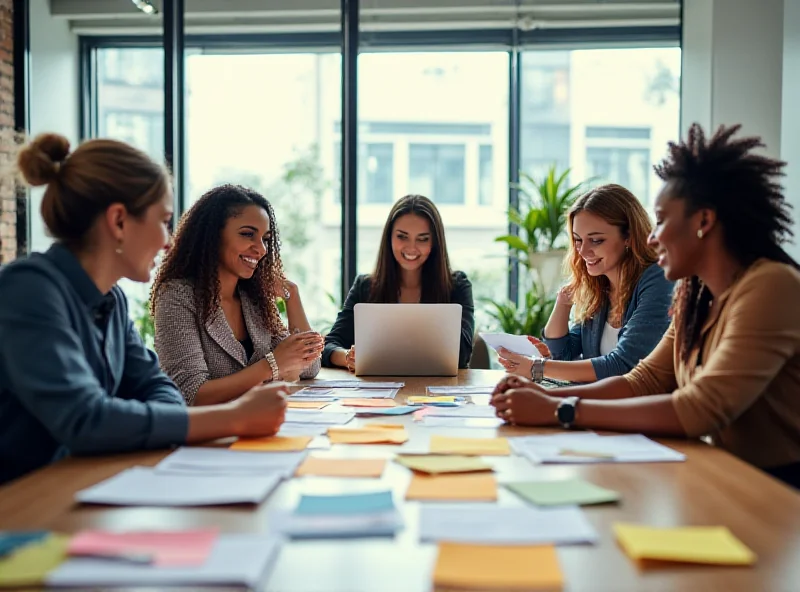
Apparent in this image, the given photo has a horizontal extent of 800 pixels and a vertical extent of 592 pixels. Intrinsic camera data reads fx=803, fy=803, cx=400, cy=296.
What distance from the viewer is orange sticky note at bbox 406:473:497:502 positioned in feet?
3.88

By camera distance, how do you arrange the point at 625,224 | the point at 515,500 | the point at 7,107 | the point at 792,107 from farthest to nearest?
the point at 7,107 < the point at 792,107 < the point at 625,224 < the point at 515,500

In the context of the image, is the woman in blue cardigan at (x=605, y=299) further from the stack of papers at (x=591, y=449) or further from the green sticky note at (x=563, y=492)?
the green sticky note at (x=563, y=492)

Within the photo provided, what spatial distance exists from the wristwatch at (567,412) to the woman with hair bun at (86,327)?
585 mm

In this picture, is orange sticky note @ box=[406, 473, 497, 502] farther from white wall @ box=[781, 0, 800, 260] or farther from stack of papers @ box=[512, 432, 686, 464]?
white wall @ box=[781, 0, 800, 260]

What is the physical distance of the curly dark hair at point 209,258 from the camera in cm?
247

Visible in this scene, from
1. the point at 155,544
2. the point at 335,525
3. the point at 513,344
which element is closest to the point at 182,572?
the point at 155,544

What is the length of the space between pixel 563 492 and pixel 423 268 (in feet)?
7.63

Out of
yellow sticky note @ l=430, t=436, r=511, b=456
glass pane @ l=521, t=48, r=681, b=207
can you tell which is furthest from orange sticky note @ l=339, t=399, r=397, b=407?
glass pane @ l=521, t=48, r=681, b=207

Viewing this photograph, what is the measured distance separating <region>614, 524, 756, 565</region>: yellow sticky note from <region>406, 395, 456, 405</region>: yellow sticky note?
1.06 metres

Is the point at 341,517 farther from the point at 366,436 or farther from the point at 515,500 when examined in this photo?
the point at 366,436

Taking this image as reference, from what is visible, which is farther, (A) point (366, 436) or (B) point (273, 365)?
(B) point (273, 365)

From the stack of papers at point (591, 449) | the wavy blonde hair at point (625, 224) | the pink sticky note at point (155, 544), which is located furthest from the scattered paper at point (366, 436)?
the wavy blonde hair at point (625, 224)

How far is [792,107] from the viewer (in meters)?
4.03

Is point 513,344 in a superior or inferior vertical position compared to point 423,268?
inferior
